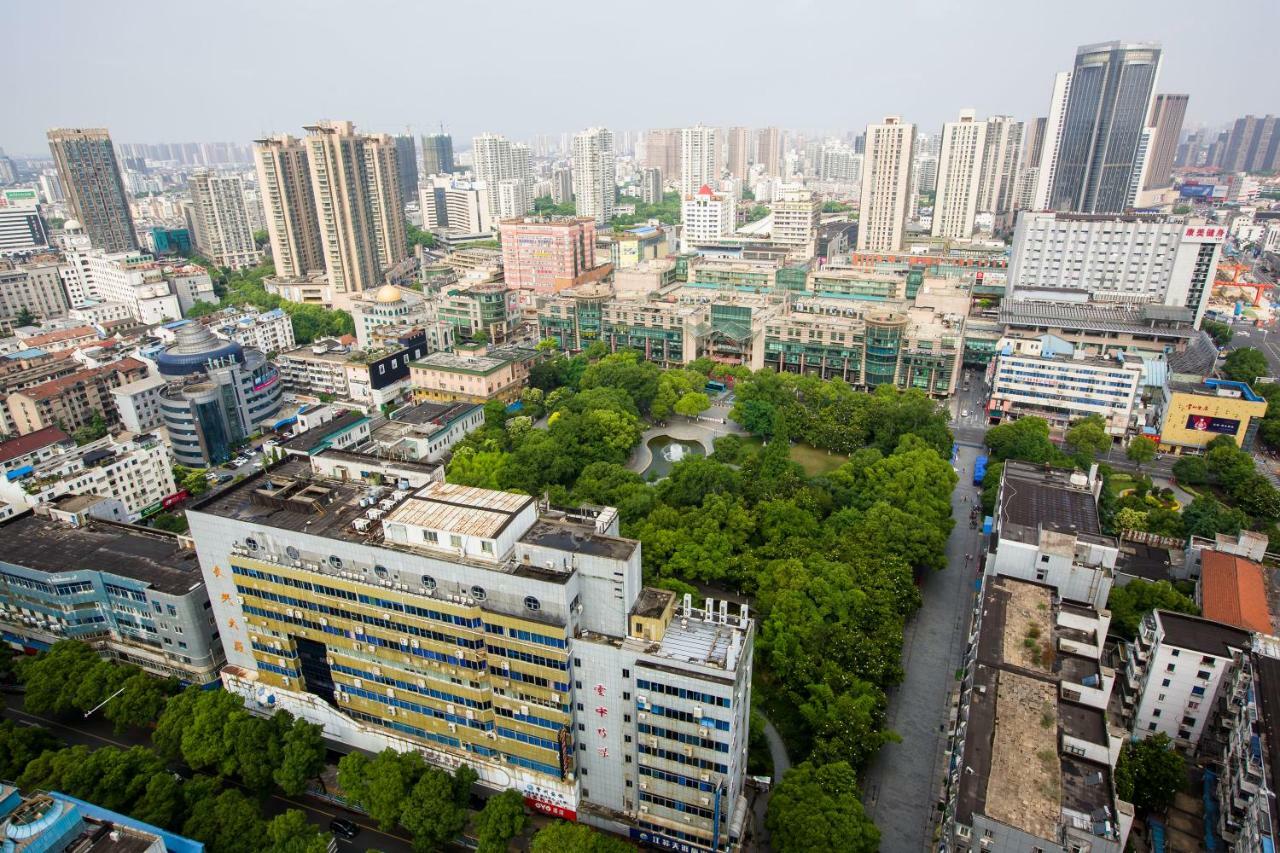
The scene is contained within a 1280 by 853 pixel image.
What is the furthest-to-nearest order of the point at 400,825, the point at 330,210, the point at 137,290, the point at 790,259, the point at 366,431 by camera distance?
the point at 790,259, the point at 330,210, the point at 137,290, the point at 366,431, the point at 400,825

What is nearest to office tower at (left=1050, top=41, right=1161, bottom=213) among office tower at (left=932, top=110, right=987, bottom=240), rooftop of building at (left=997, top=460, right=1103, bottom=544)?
office tower at (left=932, top=110, right=987, bottom=240)

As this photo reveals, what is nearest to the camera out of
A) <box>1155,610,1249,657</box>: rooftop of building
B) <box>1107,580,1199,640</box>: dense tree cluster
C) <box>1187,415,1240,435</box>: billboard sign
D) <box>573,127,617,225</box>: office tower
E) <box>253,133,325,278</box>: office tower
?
<box>1155,610,1249,657</box>: rooftop of building

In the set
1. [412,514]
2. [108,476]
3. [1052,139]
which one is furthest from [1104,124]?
[108,476]

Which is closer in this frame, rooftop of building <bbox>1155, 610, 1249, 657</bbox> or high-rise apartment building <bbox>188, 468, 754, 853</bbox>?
high-rise apartment building <bbox>188, 468, 754, 853</bbox>

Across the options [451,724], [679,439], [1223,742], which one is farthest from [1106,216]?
[451,724]

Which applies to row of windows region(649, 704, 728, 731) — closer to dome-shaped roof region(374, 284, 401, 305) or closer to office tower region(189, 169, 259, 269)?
dome-shaped roof region(374, 284, 401, 305)

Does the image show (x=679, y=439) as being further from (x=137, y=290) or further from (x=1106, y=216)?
(x=137, y=290)
